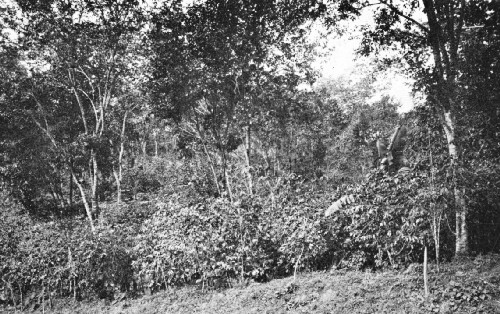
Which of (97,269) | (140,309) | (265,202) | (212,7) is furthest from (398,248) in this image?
(212,7)

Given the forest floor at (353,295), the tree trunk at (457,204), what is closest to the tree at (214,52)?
the forest floor at (353,295)

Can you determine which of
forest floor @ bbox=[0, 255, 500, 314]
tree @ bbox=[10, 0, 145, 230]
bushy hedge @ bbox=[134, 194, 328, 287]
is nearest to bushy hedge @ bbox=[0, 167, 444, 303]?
bushy hedge @ bbox=[134, 194, 328, 287]

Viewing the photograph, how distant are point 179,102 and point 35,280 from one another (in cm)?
668

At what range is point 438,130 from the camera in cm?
664

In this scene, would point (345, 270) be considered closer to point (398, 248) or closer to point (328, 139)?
point (398, 248)

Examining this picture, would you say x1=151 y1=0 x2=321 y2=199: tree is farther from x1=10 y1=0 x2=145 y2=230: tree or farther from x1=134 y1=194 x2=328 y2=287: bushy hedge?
x1=134 y1=194 x2=328 y2=287: bushy hedge

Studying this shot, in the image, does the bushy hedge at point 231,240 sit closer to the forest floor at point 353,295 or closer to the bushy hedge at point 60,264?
the forest floor at point 353,295

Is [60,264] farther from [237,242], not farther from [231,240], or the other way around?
[237,242]

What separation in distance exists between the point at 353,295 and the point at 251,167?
550 cm

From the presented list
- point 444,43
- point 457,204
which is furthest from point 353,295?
point 444,43

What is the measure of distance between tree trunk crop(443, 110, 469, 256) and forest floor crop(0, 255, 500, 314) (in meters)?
0.33

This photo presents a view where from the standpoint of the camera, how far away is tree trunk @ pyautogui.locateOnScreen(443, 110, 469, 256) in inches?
237

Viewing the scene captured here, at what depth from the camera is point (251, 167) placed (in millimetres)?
10656

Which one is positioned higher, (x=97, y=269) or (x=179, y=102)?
(x=179, y=102)
